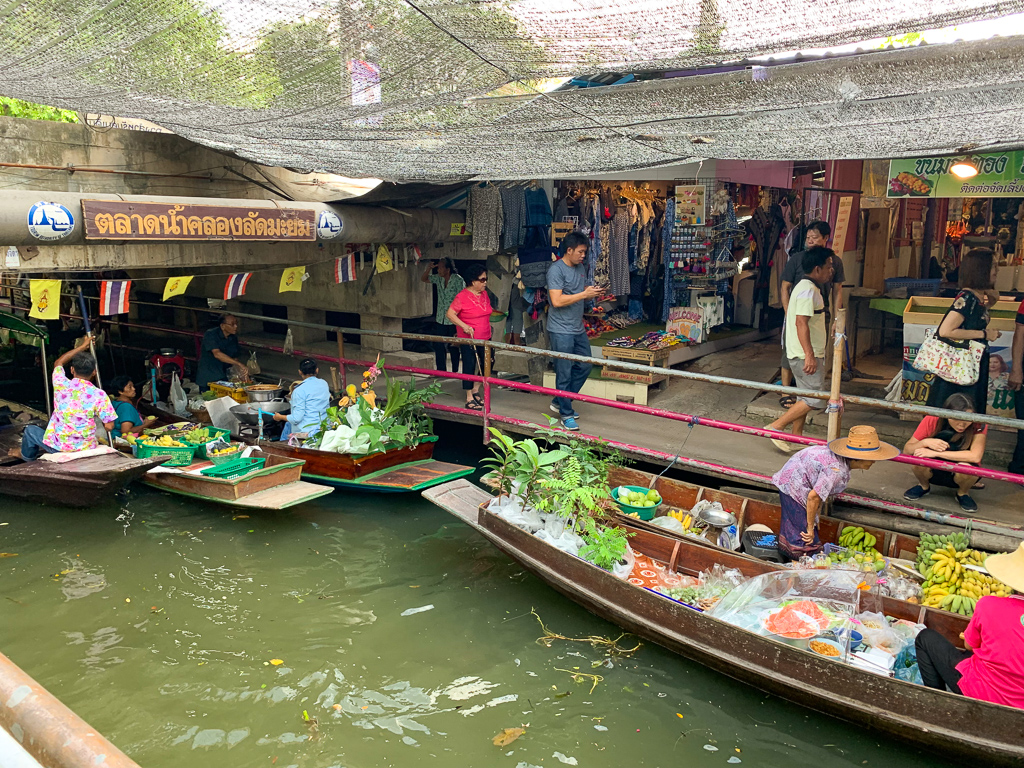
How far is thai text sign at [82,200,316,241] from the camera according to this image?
6.68m

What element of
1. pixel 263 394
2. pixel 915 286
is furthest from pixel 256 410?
pixel 915 286

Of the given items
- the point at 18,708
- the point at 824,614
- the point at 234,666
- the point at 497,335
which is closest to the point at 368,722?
the point at 234,666

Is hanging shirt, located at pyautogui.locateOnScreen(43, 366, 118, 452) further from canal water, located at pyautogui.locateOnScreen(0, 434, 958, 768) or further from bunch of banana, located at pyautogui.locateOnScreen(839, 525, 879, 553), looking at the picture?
bunch of banana, located at pyautogui.locateOnScreen(839, 525, 879, 553)

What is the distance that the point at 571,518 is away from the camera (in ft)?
19.8

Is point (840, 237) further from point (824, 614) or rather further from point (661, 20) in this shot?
point (661, 20)

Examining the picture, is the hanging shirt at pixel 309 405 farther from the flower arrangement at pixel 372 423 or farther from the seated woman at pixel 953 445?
the seated woman at pixel 953 445

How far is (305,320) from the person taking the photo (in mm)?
12992

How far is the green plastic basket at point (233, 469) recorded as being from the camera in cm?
748

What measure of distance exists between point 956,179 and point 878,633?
416 centimetres

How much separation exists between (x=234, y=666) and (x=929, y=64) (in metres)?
5.51

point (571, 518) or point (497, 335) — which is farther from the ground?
point (497, 335)

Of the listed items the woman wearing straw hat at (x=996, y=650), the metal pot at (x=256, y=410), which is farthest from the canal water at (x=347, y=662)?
the metal pot at (x=256, y=410)

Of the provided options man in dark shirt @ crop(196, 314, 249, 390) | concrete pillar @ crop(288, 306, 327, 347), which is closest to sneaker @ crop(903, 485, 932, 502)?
man in dark shirt @ crop(196, 314, 249, 390)

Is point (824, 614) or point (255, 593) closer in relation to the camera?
point (824, 614)
